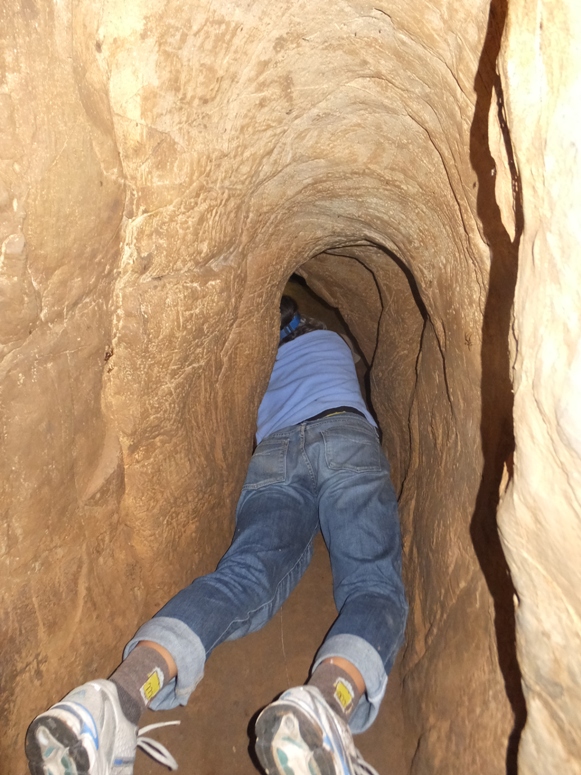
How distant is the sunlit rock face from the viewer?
0.81m

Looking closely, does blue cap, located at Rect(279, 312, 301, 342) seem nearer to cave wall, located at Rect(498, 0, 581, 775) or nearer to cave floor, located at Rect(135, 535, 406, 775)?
cave floor, located at Rect(135, 535, 406, 775)

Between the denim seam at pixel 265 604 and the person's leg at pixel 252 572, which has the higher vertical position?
the person's leg at pixel 252 572

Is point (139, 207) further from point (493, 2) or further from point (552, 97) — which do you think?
point (552, 97)

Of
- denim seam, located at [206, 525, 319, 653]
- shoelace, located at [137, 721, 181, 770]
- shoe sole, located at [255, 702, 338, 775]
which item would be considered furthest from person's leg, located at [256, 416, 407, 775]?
shoelace, located at [137, 721, 181, 770]

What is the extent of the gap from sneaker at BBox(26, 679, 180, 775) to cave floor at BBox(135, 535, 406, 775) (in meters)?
0.49

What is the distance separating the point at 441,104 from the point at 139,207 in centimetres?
68

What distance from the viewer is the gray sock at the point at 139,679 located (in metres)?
1.29

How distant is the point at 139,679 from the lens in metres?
1.32

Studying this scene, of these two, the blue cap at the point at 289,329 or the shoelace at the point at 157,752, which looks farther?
the blue cap at the point at 289,329

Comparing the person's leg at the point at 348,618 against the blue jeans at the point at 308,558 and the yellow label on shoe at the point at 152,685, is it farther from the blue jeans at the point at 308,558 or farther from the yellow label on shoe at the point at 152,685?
the yellow label on shoe at the point at 152,685

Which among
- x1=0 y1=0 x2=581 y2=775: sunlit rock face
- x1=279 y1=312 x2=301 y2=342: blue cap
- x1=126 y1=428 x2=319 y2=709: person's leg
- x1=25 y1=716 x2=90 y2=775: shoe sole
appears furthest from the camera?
x1=279 y1=312 x2=301 y2=342: blue cap

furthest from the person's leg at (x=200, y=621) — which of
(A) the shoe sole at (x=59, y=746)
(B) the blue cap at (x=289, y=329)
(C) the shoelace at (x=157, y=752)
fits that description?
(B) the blue cap at (x=289, y=329)

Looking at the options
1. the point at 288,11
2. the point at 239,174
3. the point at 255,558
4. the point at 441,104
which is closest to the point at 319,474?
the point at 255,558

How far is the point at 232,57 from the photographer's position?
3.90ft
